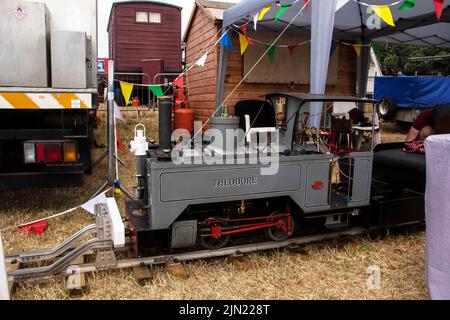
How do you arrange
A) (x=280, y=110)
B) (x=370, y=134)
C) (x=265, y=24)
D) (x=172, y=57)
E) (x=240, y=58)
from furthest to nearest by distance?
(x=172, y=57) → (x=240, y=58) → (x=265, y=24) → (x=370, y=134) → (x=280, y=110)

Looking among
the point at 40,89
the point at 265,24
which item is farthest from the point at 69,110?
the point at 265,24

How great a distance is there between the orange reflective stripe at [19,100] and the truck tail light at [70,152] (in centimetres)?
53

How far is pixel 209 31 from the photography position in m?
9.06

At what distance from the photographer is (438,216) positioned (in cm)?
286

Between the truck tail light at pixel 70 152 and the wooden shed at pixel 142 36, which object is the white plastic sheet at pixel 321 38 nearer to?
the truck tail light at pixel 70 152

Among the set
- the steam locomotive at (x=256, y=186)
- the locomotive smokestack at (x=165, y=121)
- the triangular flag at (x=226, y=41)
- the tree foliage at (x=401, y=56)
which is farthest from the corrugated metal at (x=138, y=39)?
the tree foliage at (x=401, y=56)

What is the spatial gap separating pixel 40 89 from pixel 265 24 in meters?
5.13

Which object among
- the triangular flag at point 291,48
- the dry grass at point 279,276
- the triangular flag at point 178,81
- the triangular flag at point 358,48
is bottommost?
the dry grass at point 279,276

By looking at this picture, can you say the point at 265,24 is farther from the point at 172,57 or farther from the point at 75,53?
the point at 172,57

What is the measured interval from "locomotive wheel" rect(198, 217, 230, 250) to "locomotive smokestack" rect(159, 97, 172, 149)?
2.62 feet

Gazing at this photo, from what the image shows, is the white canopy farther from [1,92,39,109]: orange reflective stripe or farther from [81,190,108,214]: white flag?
[1,92,39,109]: orange reflective stripe

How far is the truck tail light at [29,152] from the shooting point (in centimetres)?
421

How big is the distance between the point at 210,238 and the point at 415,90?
13142 mm

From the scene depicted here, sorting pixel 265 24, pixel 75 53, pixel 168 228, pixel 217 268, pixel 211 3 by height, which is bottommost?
pixel 217 268
